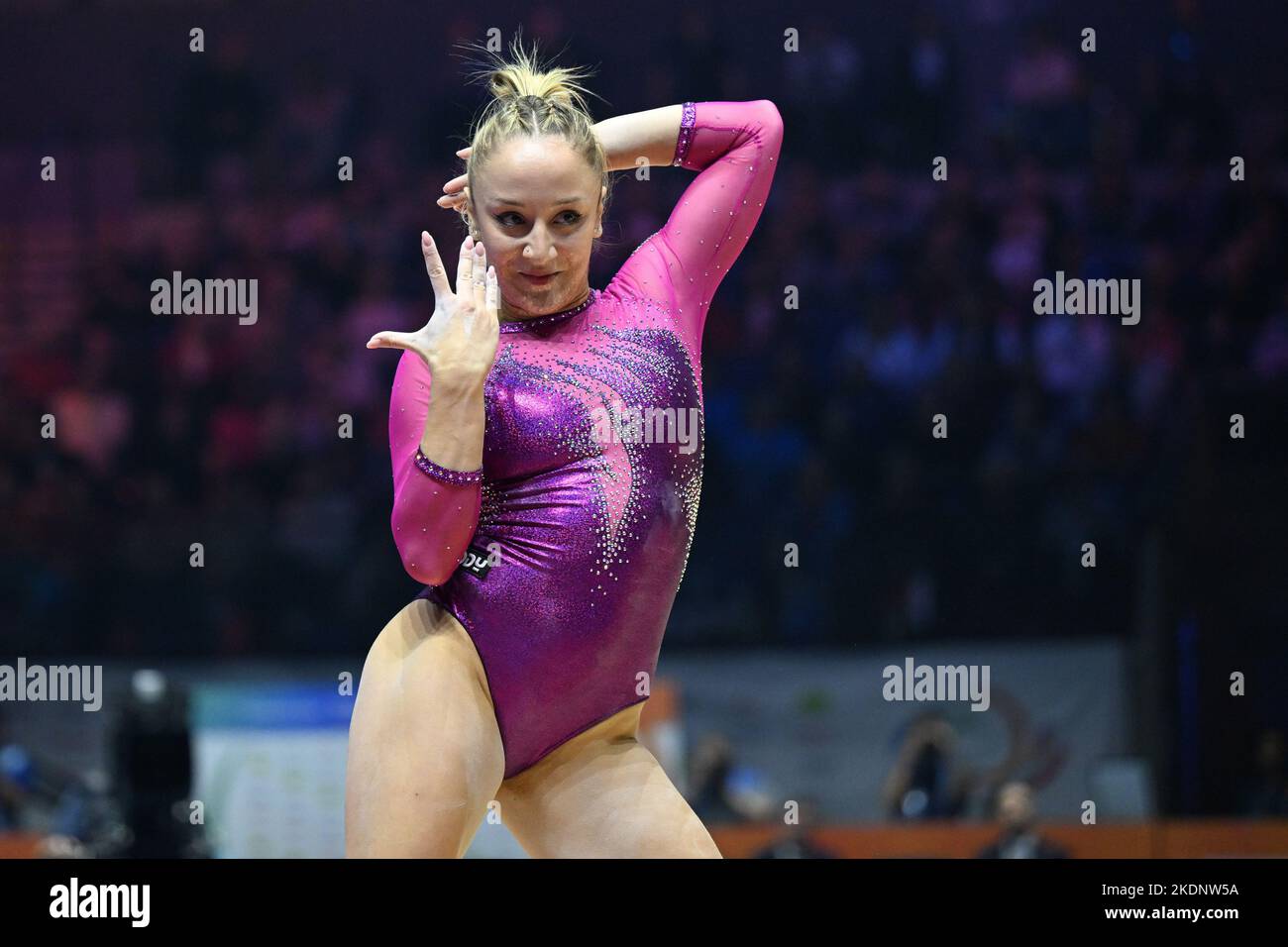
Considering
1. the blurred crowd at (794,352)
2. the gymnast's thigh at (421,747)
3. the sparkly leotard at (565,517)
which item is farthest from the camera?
the blurred crowd at (794,352)

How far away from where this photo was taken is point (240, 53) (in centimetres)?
633

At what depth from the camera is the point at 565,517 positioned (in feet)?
7.39

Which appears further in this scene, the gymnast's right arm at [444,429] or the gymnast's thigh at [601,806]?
the gymnast's thigh at [601,806]

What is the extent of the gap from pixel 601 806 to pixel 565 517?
0.44 m

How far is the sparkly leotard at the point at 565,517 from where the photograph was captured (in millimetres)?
2234

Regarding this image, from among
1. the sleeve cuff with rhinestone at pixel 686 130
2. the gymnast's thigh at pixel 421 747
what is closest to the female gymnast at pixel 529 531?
the gymnast's thigh at pixel 421 747

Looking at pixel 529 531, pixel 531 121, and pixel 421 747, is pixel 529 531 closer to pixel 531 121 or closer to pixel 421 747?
pixel 421 747

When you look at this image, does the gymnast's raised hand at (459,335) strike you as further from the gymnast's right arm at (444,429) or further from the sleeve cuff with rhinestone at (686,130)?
the sleeve cuff with rhinestone at (686,130)

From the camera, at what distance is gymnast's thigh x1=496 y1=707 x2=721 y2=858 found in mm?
2303

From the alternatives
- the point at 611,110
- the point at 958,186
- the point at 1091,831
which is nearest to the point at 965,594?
the point at 1091,831

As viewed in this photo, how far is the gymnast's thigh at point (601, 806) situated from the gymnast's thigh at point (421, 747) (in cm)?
13

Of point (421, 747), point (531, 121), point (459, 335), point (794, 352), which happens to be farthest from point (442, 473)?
point (794, 352)

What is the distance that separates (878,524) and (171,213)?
3106mm
